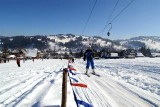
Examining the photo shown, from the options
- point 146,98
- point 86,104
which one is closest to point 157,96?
point 146,98

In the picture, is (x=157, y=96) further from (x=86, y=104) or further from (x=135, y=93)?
(x=86, y=104)

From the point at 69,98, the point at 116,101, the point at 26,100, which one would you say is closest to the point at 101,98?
the point at 116,101

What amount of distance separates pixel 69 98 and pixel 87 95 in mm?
919

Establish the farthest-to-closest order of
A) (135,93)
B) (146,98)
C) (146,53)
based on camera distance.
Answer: (146,53), (135,93), (146,98)

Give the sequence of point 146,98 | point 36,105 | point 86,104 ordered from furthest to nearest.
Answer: point 146,98
point 86,104
point 36,105

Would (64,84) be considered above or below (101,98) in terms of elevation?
above

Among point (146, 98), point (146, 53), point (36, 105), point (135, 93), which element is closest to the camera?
point (36, 105)

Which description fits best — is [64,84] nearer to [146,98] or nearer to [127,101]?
[127,101]

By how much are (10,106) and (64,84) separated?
1447 mm

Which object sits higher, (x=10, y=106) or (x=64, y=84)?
(x=64, y=84)

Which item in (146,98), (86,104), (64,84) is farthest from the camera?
(146,98)

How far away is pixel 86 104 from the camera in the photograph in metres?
6.50

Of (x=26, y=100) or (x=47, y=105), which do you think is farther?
(x=26, y=100)

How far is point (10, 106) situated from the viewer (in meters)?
5.85
